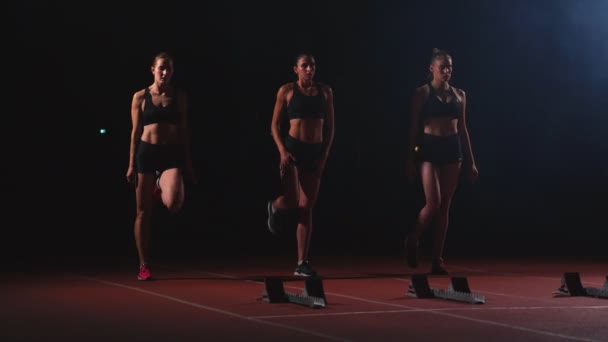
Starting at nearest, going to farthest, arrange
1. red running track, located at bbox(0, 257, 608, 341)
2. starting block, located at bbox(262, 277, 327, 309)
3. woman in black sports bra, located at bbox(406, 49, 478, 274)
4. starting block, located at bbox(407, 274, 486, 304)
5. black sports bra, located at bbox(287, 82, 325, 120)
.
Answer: red running track, located at bbox(0, 257, 608, 341)
starting block, located at bbox(262, 277, 327, 309)
starting block, located at bbox(407, 274, 486, 304)
black sports bra, located at bbox(287, 82, 325, 120)
woman in black sports bra, located at bbox(406, 49, 478, 274)

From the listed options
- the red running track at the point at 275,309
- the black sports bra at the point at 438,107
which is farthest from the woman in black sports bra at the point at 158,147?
the black sports bra at the point at 438,107

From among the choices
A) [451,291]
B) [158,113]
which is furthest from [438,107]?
[451,291]

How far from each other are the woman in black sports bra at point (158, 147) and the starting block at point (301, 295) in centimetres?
199

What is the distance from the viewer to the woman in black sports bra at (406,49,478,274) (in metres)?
10.0

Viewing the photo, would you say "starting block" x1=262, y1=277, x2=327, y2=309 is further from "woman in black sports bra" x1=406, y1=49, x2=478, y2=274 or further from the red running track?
"woman in black sports bra" x1=406, y1=49, x2=478, y2=274

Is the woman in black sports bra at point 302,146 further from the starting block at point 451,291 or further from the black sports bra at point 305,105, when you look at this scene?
the starting block at point 451,291

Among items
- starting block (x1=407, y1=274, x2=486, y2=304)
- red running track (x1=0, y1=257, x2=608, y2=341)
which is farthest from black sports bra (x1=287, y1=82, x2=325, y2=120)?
starting block (x1=407, y1=274, x2=486, y2=304)

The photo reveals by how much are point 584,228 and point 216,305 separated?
10.9 meters

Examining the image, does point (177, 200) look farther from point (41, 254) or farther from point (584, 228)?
point (584, 228)

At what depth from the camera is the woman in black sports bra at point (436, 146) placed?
32.9 feet

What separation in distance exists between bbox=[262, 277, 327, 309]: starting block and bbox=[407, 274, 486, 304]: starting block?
0.74 metres

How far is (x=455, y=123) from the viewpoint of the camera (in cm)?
1027

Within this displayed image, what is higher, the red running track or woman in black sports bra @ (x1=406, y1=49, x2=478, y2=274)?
woman in black sports bra @ (x1=406, y1=49, x2=478, y2=274)

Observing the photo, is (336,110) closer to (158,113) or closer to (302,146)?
(302,146)
